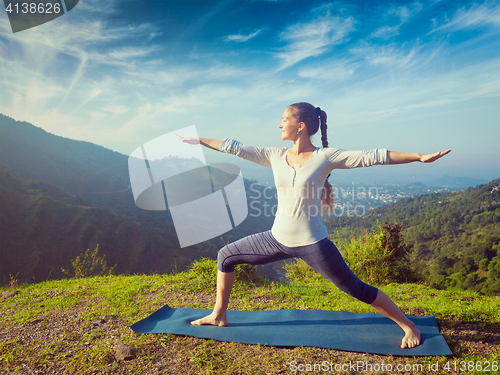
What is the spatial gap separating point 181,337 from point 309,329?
1160mm

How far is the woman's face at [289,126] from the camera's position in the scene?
2430 mm

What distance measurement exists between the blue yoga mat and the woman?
0.19 meters

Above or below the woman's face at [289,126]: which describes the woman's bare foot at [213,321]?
below

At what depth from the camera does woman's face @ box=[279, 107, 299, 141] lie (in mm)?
2430

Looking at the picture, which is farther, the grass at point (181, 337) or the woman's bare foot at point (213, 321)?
the woman's bare foot at point (213, 321)

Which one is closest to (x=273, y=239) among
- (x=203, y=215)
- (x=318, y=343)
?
(x=318, y=343)

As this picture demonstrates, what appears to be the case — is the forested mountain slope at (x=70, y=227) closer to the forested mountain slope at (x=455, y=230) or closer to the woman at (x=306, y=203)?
the forested mountain slope at (x=455, y=230)

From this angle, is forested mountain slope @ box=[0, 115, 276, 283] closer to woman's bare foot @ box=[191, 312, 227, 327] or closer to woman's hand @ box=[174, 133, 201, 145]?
woman's bare foot @ box=[191, 312, 227, 327]

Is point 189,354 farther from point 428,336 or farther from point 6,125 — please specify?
point 6,125

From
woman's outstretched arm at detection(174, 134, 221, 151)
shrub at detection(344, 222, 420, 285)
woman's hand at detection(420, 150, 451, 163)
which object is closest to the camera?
woman's hand at detection(420, 150, 451, 163)

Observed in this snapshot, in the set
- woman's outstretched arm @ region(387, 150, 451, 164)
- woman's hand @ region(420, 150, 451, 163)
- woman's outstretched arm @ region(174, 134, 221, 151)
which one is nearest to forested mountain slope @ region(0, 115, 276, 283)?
woman's outstretched arm @ region(174, 134, 221, 151)

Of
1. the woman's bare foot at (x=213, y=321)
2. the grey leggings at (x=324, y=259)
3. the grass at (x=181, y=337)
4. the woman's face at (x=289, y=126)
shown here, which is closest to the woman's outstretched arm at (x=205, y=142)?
the woman's face at (x=289, y=126)

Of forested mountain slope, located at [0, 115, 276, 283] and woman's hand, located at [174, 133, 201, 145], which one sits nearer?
woman's hand, located at [174, 133, 201, 145]

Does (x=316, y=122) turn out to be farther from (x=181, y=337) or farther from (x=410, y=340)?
(x=181, y=337)
